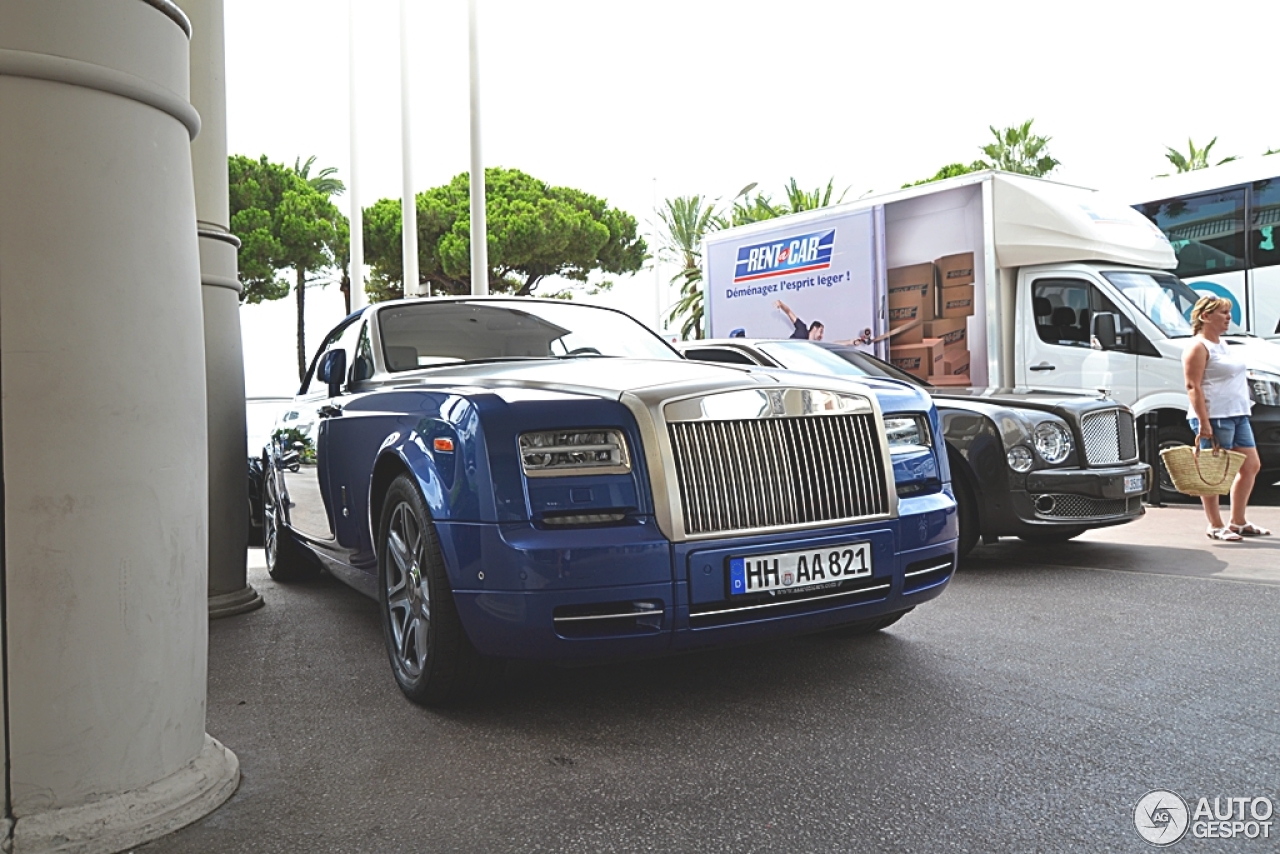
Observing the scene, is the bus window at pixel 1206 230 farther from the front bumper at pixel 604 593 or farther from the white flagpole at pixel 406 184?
the white flagpole at pixel 406 184

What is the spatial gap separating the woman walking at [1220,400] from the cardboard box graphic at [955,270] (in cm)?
322

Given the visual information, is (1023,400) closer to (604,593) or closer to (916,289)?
(604,593)

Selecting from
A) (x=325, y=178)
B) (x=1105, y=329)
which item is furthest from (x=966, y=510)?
(x=325, y=178)

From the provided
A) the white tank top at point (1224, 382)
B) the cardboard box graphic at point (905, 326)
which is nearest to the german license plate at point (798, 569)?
the white tank top at point (1224, 382)

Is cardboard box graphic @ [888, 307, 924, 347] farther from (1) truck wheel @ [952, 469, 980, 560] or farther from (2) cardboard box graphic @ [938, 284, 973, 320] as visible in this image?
(1) truck wheel @ [952, 469, 980, 560]

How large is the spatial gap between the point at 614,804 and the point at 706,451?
1.17 metres

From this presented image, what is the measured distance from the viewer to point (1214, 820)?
2764 mm

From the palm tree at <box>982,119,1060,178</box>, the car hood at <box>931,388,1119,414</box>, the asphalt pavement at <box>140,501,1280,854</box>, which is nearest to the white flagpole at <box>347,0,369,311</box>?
the car hood at <box>931,388,1119,414</box>

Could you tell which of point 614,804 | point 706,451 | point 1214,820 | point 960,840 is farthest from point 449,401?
point 1214,820

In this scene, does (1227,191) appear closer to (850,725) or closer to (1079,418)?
(1079,418)

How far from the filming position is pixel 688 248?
1881 inches

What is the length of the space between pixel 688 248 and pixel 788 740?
4520cm

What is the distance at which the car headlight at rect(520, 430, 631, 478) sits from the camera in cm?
350

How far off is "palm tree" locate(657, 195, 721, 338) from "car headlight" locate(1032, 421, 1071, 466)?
29.1 meters
